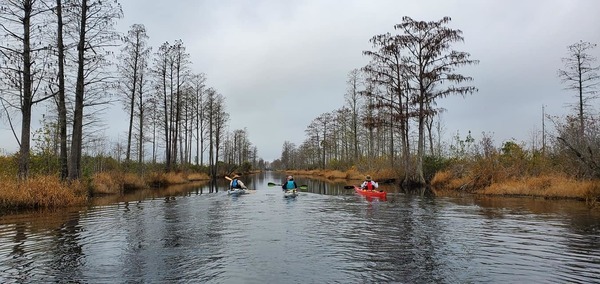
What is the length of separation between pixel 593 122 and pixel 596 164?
2853 mm

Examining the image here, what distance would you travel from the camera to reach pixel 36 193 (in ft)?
51.6

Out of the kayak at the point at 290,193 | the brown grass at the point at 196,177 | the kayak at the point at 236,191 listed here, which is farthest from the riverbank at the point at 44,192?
the brown grass at the point at 196,177

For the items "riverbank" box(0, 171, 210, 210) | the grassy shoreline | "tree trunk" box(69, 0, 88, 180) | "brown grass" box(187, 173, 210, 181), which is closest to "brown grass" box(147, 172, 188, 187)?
the grassy shoreline

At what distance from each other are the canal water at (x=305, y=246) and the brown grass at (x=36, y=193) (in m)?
1.06

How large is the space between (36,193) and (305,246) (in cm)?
1227

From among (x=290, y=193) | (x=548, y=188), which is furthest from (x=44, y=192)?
(x=548, y=188)

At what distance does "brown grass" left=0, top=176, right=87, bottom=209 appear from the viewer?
1502 centimetres

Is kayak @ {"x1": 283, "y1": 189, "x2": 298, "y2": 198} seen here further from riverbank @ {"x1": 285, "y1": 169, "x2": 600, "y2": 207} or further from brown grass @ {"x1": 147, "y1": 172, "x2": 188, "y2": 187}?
brown grass @ {"x1": 147, "y1": 172, "x2": 188, "y2": 187}

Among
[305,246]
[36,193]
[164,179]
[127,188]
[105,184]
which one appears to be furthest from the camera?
[164,179]

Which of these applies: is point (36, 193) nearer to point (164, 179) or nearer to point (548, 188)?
point (164, 179)

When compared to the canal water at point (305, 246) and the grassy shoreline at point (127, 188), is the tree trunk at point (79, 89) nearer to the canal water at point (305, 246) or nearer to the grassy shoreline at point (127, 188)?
the grassy shoreline at point (127, 188)

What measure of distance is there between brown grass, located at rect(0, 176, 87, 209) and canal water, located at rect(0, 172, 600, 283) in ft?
3.49

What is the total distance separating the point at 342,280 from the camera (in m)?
6.86

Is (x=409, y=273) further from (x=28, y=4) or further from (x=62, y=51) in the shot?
(x=62, y=51)
